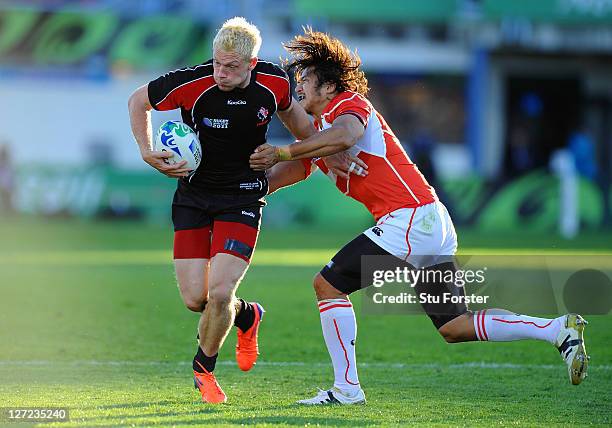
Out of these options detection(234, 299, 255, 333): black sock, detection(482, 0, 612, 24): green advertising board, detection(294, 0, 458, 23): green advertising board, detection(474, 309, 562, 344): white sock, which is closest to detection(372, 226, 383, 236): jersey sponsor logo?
detection(474, 309, 562, 344): white sock

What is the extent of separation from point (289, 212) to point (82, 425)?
69.6ft

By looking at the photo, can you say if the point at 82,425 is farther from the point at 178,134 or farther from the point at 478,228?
the point at 478,228

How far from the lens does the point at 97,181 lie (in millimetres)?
27734

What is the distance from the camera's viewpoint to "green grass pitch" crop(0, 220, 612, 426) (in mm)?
7176

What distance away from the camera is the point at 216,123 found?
7.69 metres

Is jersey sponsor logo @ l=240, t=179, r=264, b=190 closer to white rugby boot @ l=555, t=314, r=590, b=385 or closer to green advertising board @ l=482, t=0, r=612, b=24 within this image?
white rugby boot @ l=555, t=314, r=590, b=385

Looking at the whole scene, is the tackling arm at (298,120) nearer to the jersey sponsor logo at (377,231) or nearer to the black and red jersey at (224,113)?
the black and red jersey at (224,113)

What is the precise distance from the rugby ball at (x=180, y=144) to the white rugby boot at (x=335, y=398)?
165 centimetres

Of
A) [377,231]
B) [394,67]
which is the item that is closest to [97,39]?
[394,67]

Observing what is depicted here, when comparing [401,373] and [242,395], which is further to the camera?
[401,373]

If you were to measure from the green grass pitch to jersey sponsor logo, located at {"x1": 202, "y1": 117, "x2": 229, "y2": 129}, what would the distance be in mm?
1768

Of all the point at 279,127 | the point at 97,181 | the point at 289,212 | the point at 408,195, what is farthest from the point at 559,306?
the point at 279,127

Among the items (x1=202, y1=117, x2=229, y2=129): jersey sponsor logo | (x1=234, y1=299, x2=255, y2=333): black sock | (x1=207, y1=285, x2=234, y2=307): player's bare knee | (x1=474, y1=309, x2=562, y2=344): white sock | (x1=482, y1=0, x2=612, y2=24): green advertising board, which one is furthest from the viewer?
(x1=482, y1=0, x2=612, y2=24): green advertising board

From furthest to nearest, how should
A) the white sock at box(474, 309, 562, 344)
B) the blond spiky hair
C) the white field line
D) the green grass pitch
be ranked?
the white field line < the white sock at box(474, 309, 562, 344) < the blond spiky hair < the green grass pitch
